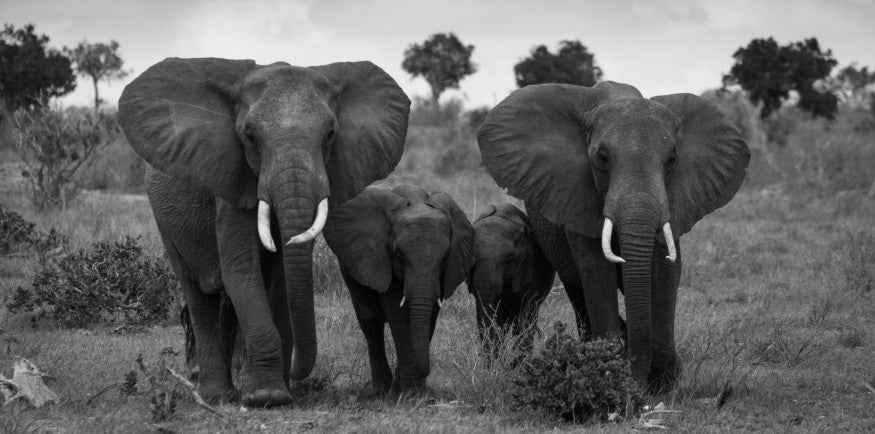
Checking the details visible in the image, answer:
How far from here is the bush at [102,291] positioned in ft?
33.4

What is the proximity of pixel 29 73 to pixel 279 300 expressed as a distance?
18.5 metres

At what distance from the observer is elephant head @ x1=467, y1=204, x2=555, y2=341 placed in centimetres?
839

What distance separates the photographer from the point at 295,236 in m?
6.61

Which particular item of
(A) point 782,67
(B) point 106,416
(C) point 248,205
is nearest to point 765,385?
(C) point 248,205

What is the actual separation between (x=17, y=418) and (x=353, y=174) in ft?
7.68

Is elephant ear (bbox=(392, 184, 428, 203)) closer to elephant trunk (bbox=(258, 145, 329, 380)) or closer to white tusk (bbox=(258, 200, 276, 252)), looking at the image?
elephant trunk (bbox=(258, 145, 329, 380))

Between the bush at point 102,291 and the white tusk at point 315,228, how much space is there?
4.06 m

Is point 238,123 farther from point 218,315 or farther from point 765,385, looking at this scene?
point 765,385

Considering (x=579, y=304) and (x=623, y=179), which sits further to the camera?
(x=579, y=304)

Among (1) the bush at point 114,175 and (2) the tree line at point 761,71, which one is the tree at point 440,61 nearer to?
(2) the tree line at point 761,71

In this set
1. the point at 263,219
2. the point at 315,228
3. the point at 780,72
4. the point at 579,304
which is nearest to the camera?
the point at 315,228

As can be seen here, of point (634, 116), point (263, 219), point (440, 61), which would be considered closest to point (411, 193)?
point (263, 219)

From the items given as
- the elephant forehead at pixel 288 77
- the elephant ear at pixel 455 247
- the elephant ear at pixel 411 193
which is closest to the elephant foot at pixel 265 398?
the elephant ear at pixel 455 247

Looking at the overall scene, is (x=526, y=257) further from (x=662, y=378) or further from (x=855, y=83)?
(x=855, y=83)
